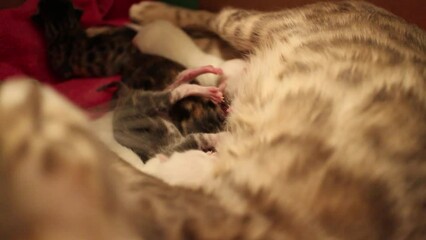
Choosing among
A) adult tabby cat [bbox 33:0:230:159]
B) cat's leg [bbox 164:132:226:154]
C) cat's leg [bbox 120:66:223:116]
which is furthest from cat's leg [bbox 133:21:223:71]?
cat's leg [bbox 164:132:226:154]

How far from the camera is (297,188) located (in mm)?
854

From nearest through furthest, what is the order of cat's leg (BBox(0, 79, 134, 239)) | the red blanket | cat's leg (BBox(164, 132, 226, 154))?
cat's leg (BBox(0, 79, 134, 239)) < cat's leg (BBox(164, 132, 226, 154)) < the red blanket

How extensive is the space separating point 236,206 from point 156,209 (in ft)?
0.46

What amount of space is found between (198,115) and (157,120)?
12 centimetres

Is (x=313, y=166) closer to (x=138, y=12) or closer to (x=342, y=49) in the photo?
(x=342, y=49)

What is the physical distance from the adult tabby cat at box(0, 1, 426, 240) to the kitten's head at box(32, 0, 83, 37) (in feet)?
2.95

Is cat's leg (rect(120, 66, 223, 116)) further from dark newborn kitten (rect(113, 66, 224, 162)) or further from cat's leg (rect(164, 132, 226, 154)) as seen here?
A: cat's leg (rect(164, 132, 226, 154))

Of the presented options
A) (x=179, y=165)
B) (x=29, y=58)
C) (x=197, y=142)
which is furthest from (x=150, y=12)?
(x=179, y=165)

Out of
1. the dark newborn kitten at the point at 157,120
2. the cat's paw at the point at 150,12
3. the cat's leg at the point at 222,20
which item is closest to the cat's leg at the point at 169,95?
the dark newborn kitten at the point at 157,120

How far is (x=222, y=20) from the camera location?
1.69 meters

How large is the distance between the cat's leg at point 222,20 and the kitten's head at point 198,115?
220mm

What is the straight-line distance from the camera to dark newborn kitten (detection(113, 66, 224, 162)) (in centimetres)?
144

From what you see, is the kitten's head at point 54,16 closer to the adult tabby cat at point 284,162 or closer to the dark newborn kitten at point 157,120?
the dark newborn kitten at point 157,120

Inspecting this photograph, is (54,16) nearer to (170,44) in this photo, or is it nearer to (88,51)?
(88,51)
